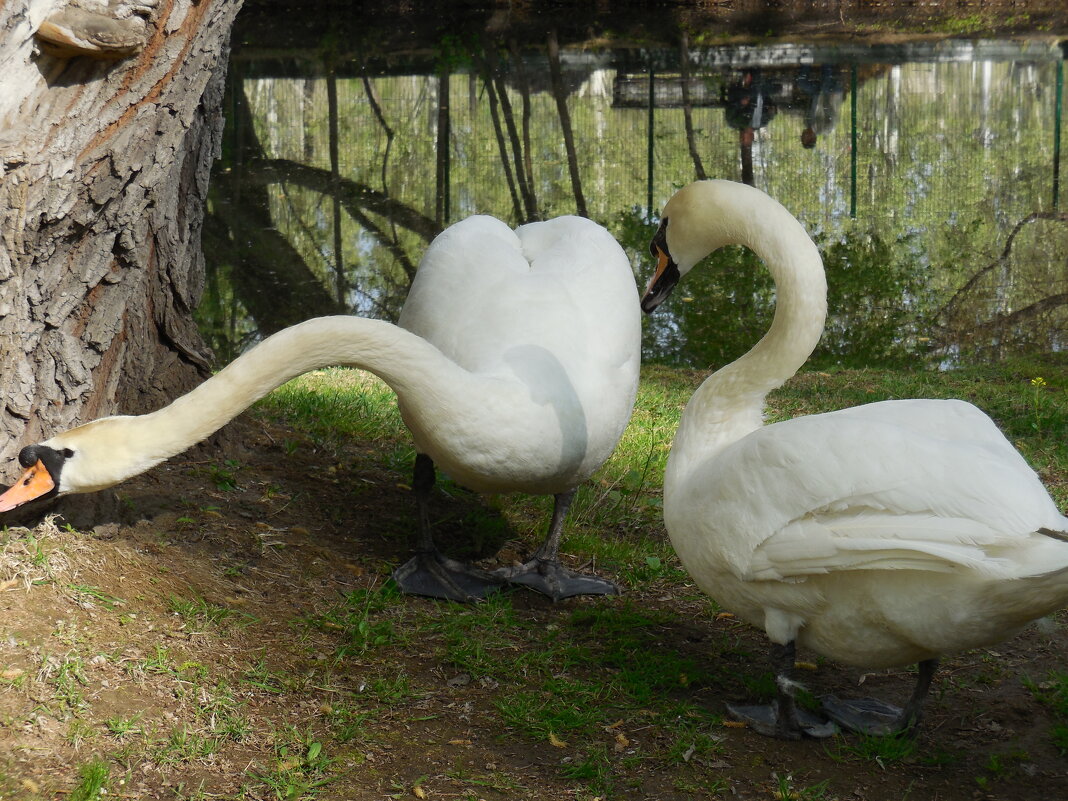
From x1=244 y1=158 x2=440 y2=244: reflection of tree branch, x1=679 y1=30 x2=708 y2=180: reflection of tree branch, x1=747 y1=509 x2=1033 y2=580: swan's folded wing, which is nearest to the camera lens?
x1=747 y1=509 x2=1033 y2=580: swan's folded wing

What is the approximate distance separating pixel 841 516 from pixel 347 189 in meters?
10.8

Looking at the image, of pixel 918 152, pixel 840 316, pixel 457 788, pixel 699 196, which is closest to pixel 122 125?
pixel 699 196

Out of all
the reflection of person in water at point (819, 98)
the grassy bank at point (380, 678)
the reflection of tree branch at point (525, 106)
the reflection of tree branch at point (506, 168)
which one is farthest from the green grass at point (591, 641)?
the reflection of person in water at point (819, 98)

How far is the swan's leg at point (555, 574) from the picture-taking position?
A: 4.39 m

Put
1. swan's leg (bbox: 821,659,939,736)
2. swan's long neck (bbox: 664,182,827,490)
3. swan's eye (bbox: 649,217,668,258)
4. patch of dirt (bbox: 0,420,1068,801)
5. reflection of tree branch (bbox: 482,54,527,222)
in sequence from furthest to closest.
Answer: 1. reflection of tree branch (bbox: 482,54,527,222)
2. swan's eye (bbox: 649,217,668,258)
3. swan's long neck (bbox: 664,182,827,490)
4. swan's leg (bbox: 821,659,939,736)
5. patch of dirt (bbox: 0,420,1068,801)

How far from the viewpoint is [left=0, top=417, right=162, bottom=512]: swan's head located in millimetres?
3092

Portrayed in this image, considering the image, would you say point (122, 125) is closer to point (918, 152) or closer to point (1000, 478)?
point (1000, 478)

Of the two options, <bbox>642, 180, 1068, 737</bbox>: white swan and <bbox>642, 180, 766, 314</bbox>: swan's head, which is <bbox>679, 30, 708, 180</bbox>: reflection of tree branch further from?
<bbox>642, 180, 1068, 737</bbox>: white swan

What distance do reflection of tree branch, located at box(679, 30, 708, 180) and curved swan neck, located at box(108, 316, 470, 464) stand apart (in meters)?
10.2

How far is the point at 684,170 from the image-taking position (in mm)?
14133

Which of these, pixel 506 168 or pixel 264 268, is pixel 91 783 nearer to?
pixel 264 268

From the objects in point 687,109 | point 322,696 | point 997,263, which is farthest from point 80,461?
point 687,109

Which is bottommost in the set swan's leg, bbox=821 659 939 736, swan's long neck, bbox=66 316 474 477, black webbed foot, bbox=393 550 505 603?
swan's leg, bbox=821 659 939 736

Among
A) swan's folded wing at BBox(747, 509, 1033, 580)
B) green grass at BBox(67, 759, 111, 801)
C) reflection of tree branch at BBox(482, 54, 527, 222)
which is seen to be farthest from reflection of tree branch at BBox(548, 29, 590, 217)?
green grass at BBox(67, 759, 111, 801)
